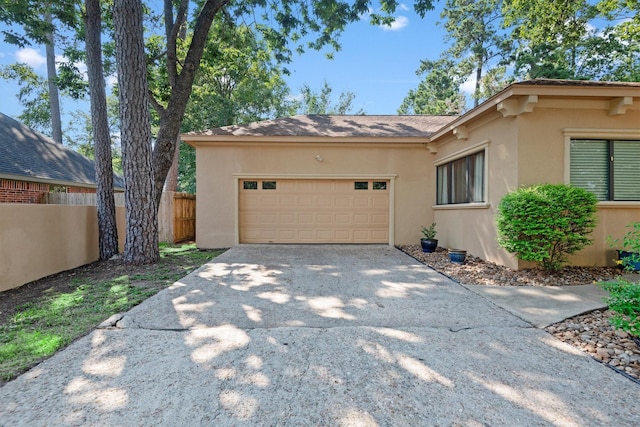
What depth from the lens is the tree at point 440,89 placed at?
74.4 feet

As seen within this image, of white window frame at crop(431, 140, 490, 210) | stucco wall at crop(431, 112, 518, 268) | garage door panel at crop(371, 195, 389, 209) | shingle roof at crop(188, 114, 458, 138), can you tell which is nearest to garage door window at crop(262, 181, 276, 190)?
shingle roof at crop(188, 114, 458, 138)

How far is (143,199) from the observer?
255 inches

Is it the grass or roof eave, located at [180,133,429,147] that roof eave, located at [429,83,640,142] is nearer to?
roof eave, located at [180,133,429,147]

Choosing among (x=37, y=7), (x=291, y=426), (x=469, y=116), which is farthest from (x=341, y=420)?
(x=37, y=7)

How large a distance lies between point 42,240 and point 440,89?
2710 cm

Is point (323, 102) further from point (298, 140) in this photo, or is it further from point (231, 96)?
point (298, 140)

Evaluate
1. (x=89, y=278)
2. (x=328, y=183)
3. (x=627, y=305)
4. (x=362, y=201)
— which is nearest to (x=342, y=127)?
(x=328, y=183)

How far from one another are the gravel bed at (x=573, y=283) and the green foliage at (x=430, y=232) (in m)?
0.42

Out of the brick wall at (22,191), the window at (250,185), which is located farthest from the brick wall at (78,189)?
the window at (250,185)

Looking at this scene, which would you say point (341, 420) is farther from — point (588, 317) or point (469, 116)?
point (469, 116)

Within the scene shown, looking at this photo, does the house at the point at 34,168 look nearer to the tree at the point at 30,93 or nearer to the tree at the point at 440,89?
the tree at the point at 30,93

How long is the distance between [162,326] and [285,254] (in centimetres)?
453

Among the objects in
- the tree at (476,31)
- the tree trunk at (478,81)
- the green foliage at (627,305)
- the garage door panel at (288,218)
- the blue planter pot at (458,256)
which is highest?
the tree at (476,31)

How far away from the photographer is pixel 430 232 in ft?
27.8
